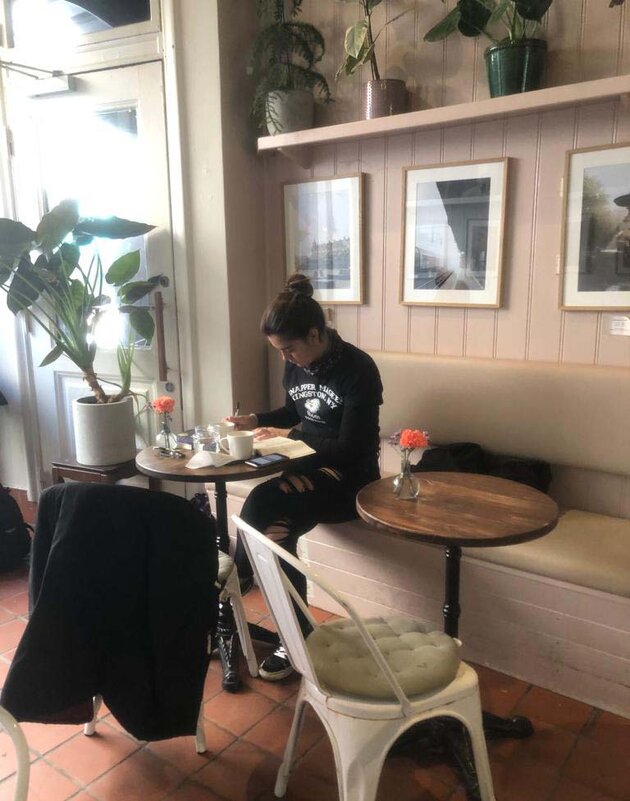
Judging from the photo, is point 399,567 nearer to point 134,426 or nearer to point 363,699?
point 363,699

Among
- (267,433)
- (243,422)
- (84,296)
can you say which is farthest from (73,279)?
(267,433)

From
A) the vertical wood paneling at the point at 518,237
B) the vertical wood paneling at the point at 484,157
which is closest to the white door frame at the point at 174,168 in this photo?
the vertical wood paneling at the point at 484,157

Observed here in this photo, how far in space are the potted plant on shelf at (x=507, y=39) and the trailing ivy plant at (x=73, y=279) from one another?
1.55 metres

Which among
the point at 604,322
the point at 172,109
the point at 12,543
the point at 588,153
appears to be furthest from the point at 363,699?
the point at 172,109

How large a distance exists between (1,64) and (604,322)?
3.01 m

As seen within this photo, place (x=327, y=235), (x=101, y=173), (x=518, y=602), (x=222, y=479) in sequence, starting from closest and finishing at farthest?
(x=222, y=479)
(x=518, y=602)
(x=327, y=235)
(x=101, y=173)

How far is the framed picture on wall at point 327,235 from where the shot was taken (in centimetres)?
292

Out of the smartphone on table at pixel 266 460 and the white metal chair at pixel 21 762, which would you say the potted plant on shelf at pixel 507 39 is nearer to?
the smartphone on table at pixel 266 460

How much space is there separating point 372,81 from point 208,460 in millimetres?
1719

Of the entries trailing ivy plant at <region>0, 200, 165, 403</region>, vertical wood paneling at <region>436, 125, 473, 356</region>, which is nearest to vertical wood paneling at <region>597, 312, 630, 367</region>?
vertical wood paneling at <region>436, 125, 473, 356</region>

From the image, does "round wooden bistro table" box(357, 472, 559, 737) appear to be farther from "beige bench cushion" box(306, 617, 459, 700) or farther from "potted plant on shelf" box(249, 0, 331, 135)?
"potted plant on shelf" box(249, 0, 331, 135)

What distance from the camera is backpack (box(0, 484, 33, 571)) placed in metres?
3.08

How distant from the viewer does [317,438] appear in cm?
233

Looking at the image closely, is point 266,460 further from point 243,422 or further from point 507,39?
point 507,39
